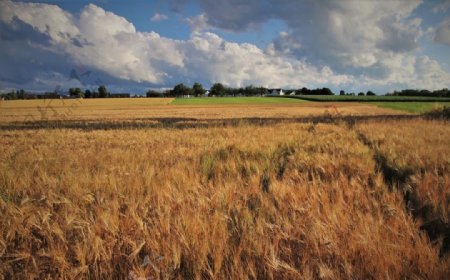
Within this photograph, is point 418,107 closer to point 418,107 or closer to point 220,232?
point 418,107

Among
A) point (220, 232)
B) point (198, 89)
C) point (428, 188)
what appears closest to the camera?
point (220, 232)

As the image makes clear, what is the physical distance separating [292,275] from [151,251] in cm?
106

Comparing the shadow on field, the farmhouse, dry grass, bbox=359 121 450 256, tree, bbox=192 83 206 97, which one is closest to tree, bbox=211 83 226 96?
tree, bbox=192 83 206 97

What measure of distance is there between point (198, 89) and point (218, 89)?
1126 cm

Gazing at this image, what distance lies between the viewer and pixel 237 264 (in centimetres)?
192

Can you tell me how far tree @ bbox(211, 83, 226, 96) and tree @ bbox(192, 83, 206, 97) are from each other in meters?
5.77

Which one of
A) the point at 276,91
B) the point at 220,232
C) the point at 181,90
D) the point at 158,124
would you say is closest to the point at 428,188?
the point at 220,232

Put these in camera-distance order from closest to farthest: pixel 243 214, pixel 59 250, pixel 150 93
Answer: pixel 59 250, pixel 243 214, pixel 150 93

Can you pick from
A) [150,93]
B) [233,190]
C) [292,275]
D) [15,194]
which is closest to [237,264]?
[292,275]

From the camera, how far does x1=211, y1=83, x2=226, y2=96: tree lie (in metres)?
168

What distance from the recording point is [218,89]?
168 meters

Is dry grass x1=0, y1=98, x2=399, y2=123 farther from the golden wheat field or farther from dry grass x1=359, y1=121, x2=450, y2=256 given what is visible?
dry grass x1=359, y1=121, x2=450, y2=256

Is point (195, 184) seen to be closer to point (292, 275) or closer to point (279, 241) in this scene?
point (279, 241)

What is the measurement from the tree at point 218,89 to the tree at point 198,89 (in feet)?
18.9
